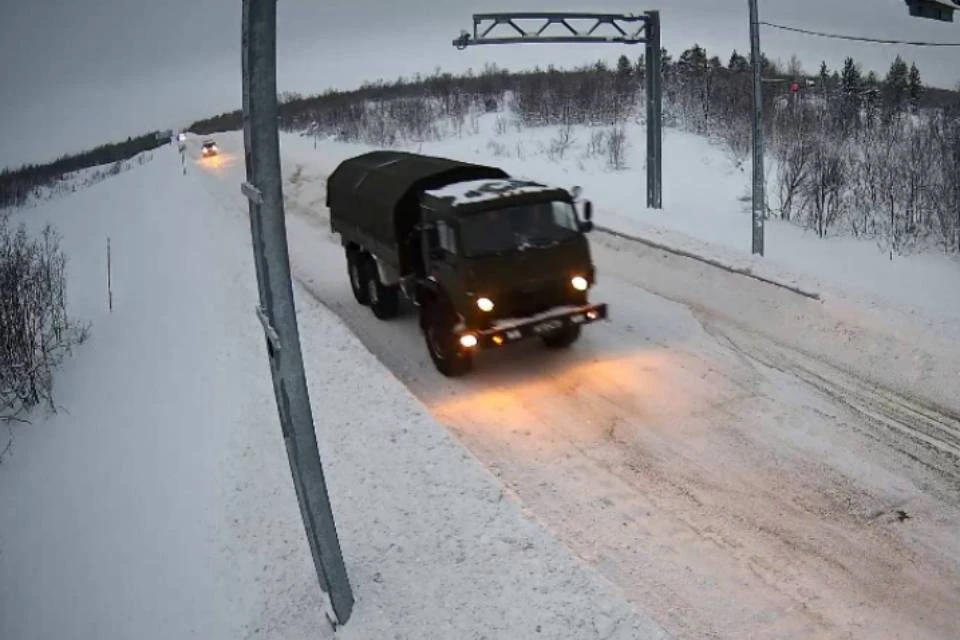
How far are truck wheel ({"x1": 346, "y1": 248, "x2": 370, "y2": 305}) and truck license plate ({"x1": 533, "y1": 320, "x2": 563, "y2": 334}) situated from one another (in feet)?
14.6

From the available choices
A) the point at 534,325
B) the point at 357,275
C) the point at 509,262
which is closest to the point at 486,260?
the point at 509,262

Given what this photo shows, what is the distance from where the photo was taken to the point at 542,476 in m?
6.91

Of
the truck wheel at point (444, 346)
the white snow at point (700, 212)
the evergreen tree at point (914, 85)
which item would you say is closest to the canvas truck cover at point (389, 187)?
the truck wheel at point (444, 346)

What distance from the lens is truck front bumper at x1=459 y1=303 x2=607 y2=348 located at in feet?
28.5

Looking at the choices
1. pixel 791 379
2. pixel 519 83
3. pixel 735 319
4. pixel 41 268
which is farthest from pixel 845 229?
pixel 519 83

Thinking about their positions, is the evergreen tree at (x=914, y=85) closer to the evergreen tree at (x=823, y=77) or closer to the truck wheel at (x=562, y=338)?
the evergreen tree at (x=823, y=77)

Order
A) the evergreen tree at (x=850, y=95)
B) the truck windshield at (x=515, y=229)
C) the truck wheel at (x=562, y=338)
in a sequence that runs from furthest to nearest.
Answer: the evergreen tree at (x=850, y=95)
the truck wheel at (x=562, y=338)
the truck windshield at (x=515, y=229)

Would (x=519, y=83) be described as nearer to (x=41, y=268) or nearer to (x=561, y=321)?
(x=41, y=268)

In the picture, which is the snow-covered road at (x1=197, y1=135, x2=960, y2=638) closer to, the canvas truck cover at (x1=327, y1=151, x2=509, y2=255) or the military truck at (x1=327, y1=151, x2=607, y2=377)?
the military truck at (x1=327, y1=151, x2=607, y2=377)

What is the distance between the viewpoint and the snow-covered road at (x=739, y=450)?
17.4ft

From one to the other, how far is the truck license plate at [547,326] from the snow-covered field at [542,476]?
678 millimetres

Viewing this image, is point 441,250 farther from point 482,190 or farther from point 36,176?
point 36,176

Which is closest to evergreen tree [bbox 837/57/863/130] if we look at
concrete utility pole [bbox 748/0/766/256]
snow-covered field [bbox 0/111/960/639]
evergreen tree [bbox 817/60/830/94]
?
evergreen tree [bbox 817/60/830/94]

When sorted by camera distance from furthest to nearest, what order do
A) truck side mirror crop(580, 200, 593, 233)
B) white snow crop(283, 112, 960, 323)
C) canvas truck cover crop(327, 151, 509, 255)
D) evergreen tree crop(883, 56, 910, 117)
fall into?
evergreen tree crop(883, 56, 910, 117), white snow crop(283, 112, 960, 323), canvas truck cover crop(327, 151, 509, 255), truck side mirror crop(580, 200, 593, 233)
